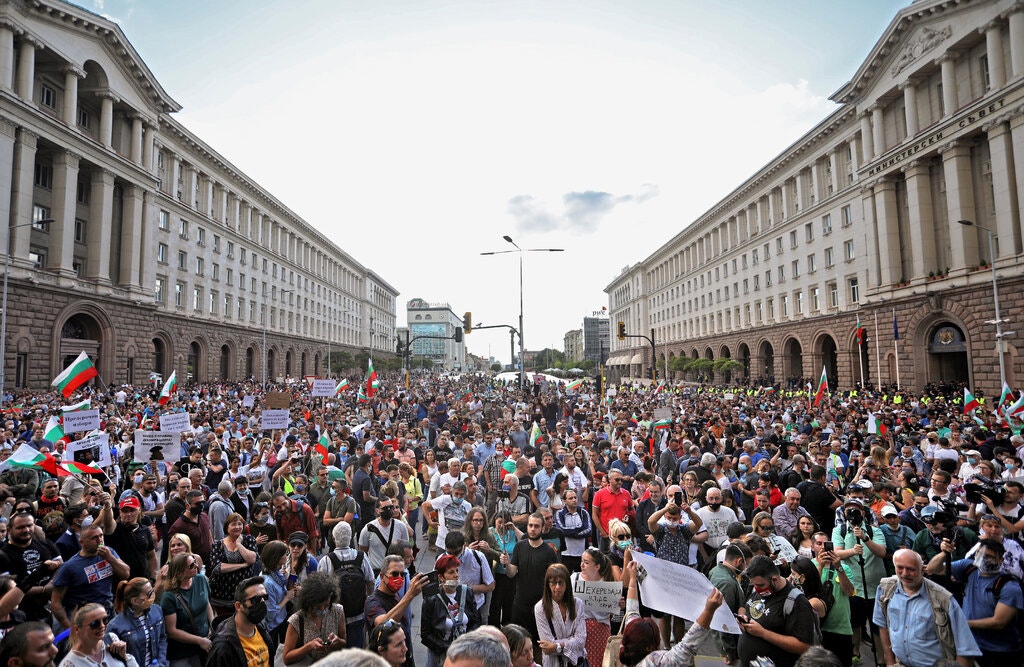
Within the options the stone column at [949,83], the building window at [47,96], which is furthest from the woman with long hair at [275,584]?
the building window at [47,96]

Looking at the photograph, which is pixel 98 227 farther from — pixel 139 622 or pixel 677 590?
pixel 677 590

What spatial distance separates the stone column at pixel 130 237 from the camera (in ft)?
119

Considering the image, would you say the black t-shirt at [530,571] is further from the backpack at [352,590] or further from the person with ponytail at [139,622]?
the person with ponytail at [139,622]

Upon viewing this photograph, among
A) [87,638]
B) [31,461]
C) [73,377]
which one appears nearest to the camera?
[87,638]

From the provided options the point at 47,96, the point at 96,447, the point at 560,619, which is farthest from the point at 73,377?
the point at 47,96

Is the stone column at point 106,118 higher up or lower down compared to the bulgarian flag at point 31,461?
higher up

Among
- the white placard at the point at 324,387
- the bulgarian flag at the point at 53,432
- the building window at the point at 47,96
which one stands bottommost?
the bulgarian flag at the point at 53,432

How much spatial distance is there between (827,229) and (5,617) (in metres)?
47.7

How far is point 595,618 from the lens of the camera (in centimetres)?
498

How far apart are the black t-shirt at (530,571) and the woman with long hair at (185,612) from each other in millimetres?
2829

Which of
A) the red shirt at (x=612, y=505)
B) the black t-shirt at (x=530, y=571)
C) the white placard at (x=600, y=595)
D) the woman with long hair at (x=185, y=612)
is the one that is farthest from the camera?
the red shirt at (x=612, y=505)

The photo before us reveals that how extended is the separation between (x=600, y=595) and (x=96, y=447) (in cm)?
1084

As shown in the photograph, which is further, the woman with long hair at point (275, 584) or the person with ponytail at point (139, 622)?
the woman with long hair at point (275, 584)

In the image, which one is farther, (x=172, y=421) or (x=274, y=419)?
(x=274, y=419)
